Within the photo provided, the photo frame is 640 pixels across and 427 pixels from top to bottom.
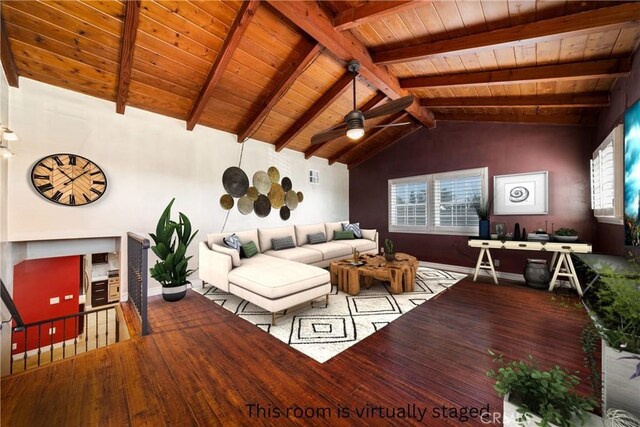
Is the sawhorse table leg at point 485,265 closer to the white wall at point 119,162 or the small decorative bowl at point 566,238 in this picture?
the small decorative bowl at point 566,238

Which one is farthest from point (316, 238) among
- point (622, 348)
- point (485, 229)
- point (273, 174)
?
point (622, 348)

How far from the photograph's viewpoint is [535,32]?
2.30m

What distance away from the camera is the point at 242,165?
5.01 metres

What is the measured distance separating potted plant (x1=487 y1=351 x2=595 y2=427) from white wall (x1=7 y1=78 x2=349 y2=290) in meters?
4.50

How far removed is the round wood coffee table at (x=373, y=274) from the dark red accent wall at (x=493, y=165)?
2.03 metres

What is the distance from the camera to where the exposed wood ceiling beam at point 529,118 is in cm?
383

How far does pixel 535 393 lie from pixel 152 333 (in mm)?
3144

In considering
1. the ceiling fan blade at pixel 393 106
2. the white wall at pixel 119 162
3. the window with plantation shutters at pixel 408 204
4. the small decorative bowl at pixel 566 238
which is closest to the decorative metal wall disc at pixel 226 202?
the white wall at pixel 119 162

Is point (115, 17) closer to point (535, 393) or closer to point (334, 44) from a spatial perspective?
point (334, 44)

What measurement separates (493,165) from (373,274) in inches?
136

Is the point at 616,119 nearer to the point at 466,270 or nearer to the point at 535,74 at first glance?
the point at 535,74

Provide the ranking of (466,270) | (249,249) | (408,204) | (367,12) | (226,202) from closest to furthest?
1. (367,12)
2. (249,249)
3. (226,202)
4. (466,270)
5. (408,204)

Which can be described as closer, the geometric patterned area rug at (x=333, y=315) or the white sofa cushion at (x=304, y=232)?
the geometric patterned area rug at (x=333, y=315)

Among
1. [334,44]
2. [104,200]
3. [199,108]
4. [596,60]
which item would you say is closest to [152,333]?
[104,200]
